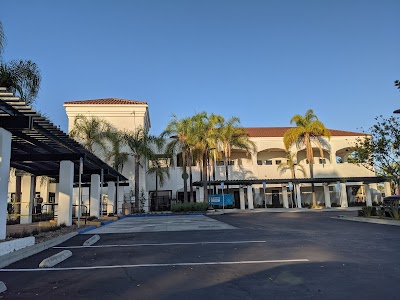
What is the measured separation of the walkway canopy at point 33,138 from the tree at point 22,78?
2.34 m

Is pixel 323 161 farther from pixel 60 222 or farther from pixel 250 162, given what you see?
pixel 60 222

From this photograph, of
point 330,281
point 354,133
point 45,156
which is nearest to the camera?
point 330,281

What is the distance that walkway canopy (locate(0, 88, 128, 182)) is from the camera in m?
9.09

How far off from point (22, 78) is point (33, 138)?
477 cm

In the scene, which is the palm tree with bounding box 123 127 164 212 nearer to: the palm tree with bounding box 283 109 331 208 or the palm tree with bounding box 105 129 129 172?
the palm tree with bounding box 105 129 129 172

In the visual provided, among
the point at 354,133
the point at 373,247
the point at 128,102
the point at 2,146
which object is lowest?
the point at 373,247

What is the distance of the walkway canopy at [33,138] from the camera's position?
909 centimetres

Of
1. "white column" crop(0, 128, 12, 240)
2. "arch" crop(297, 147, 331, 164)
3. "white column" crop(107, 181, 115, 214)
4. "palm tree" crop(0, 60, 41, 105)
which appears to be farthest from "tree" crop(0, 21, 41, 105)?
"arch" crop(297, 147, 331, 164)

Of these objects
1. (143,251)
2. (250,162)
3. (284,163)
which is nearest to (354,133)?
(284,163)

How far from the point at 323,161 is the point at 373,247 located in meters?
36.9

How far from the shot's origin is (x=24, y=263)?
7.65 m

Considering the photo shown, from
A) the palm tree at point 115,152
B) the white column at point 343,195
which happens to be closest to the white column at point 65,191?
the palm tree at point 115,152

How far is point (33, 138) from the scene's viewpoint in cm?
1226

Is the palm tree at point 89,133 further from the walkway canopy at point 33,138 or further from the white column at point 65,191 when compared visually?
the white column at point 65,191
